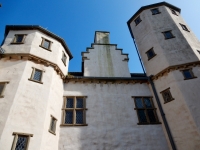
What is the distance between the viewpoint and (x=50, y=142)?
952 centimetres

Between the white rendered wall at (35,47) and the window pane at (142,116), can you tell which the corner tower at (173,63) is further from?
the white rendered wall at (35,47)

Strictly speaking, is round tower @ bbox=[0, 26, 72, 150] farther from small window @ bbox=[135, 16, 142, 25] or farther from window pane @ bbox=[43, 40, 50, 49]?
small window @ bbox=[135, 16, 142, 25]

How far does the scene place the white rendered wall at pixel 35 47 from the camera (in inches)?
478

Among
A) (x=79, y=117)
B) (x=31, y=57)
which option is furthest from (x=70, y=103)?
(x=31, y=57)

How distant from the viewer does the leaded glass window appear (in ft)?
39.5

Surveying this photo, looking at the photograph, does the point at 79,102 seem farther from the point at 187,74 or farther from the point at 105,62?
the point at 187,74

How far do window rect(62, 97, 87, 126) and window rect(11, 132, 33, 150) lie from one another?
3249mm

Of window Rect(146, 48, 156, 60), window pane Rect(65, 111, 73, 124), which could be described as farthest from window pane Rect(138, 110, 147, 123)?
window Rect(146, 48, 156, 60)

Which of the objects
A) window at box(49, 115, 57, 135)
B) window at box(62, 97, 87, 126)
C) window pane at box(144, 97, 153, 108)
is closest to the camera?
window at box(49, 115, 57, 135)

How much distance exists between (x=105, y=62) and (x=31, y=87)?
8.10 meters

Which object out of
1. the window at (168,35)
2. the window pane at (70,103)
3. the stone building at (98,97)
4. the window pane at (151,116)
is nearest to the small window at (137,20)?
the stone building at (98,97)

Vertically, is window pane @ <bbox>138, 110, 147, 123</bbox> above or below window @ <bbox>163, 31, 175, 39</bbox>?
below

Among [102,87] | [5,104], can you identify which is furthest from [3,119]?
[102,87]

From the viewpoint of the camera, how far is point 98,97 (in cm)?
1287
